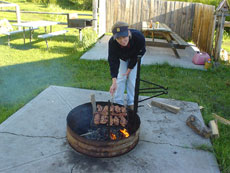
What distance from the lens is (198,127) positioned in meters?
3.74

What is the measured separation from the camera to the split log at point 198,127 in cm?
363

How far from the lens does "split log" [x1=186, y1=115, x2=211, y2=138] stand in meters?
3.63

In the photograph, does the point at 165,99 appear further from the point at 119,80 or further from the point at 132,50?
the point at 132,50

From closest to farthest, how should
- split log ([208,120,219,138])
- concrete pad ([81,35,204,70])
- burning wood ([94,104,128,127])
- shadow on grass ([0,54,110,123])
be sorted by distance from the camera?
burning wood ([94,104,128,127]) → split log ([208,120,219,138]) → shadow on grass ([0,54,110,123]) → concrete pad ([81,35,204,70])

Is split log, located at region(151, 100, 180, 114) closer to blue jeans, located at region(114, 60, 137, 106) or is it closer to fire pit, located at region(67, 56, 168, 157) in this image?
blue jeans, located at region(114, 60, 137, 106)

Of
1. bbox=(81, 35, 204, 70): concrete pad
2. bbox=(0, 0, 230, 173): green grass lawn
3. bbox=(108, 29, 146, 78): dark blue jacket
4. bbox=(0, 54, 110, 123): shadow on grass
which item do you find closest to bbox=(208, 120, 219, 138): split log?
bbox=(0, 0, 230, 173): green grass lawn

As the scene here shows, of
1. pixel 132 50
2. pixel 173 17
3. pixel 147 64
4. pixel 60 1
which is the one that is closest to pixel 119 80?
pixel 132 50

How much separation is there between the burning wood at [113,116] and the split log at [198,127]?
1137 millimetres

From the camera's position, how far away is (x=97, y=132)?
10.9 feet

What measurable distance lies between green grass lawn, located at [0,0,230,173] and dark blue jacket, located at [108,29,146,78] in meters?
1.69

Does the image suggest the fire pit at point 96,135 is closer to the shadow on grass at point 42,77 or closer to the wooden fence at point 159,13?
the shadow on grass at point 42,77

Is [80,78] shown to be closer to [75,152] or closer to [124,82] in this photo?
[124,82]

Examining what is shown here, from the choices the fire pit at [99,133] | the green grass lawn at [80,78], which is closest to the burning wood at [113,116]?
the fire pit at [99,133]

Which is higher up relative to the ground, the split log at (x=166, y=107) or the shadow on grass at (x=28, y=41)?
the shadow on grass at (x=28, y=41)
